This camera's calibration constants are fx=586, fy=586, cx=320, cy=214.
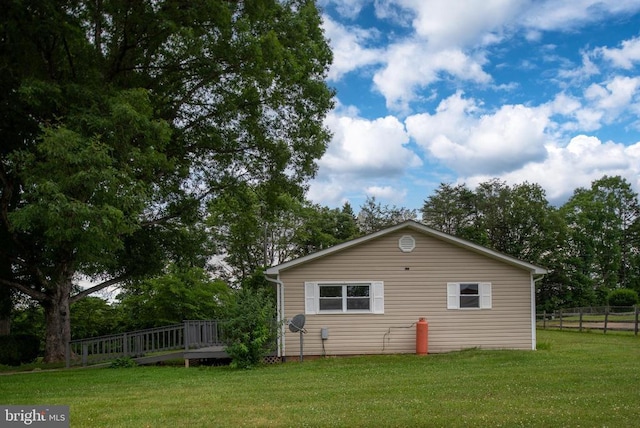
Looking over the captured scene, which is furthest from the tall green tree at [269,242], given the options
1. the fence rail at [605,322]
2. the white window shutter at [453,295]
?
the white window shutter at [453,295]

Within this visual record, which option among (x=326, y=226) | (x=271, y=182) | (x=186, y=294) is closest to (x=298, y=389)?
(x=271, y=182)

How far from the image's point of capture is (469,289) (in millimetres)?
17609

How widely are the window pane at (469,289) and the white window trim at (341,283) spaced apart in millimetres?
2433

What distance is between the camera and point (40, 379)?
14.3 meters

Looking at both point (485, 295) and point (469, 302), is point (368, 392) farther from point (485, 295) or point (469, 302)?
point (485, 295)

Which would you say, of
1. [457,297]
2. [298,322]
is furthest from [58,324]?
→ [457,297]

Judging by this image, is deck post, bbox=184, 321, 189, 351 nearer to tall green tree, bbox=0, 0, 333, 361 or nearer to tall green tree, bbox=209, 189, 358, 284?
tall green tree, bbox=0, 0, 333, 361

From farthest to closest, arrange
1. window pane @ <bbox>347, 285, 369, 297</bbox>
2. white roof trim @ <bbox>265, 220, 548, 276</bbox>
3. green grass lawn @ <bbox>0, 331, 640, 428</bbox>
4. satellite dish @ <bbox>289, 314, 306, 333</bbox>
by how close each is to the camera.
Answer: window pane @ <bbox>347, 285, 369, 297</bbox> < white roof trim @ <bbox>265, 220, 548, 276</bbox> < satellite dish @ <bbox>289, 314, 306, 333</bbox> < green grass lawn @ <bbox>0, 331, 640, 428</bbox>

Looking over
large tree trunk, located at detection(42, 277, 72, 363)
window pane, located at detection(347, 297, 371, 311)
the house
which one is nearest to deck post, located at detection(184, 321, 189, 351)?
the house

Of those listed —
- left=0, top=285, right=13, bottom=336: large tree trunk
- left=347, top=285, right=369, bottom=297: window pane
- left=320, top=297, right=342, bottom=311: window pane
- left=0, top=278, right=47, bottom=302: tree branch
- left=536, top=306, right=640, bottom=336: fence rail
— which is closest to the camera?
left=320, top=297, right=342, bottom=311: window pane

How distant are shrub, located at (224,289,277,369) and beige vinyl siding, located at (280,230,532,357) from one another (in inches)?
62.8

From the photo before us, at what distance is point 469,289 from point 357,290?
133 inches

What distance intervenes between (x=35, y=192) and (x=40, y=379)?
4691 mm

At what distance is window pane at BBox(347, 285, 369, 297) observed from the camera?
57.2ft
